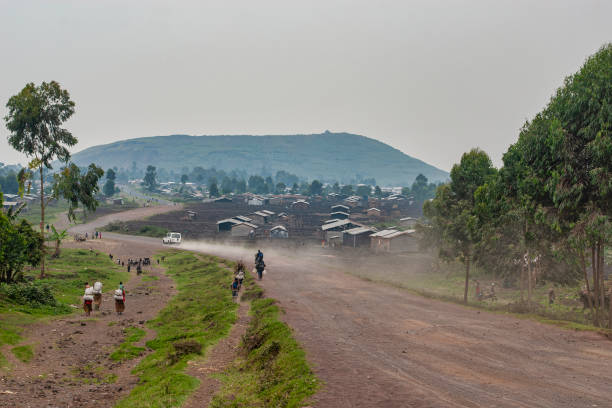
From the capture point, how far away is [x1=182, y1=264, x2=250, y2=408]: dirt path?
18.3m

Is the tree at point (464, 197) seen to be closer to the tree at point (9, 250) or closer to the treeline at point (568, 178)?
the treeline at point (568, 178)

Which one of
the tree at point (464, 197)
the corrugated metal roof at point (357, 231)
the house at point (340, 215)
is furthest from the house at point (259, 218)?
the tree at point (464, 197)

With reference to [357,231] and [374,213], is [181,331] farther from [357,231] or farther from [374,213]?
[374,213]

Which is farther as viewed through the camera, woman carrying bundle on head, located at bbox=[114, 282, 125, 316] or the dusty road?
woman carrying bundle on head, located at bbox=[114, 282, 125, 316]

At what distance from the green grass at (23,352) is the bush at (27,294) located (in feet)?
32.5

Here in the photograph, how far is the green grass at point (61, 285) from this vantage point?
2845 centimetres

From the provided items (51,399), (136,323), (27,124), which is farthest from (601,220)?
(27,124)

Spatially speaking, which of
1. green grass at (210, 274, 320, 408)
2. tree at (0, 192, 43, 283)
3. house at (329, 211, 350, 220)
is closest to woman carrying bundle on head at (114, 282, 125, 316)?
tree at (0, 192, 43, 283)

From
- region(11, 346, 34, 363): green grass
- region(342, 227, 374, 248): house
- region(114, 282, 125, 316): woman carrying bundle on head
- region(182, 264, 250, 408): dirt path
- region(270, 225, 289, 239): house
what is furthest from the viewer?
region(270, 225, 289, 239): house

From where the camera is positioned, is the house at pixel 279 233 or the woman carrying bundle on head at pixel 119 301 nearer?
the woman carrying bundle on head at pixel 119 301

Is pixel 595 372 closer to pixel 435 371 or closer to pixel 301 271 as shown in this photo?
pixel 435 371

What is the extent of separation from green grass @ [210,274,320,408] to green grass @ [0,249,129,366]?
12.7m

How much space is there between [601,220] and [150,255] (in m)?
70.7

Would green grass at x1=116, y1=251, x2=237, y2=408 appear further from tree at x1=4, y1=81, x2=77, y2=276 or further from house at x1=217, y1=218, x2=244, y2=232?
house at x1=217, y1=218, x2=244, y2=232
